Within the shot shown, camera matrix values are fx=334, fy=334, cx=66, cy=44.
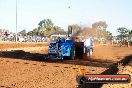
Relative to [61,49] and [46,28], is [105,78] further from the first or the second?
[46,28]

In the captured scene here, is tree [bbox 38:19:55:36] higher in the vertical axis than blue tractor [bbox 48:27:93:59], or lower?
higher

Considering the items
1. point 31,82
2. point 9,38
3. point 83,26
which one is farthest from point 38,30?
point 31,82

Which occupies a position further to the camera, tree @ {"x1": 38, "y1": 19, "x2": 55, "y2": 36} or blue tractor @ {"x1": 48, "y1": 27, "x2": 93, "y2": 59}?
tree @ {"x1": 38, "y1": 19, "x2": 55, "y2": 36}

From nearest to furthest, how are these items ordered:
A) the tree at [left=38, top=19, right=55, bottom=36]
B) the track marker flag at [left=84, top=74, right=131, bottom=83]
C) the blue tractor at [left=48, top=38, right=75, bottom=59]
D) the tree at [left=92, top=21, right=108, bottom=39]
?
the track marker flag at [left=84, top=74, right=131, bottom=83]
the blue tractor at [left=48, top=38, right=75, bottom=59]
the tree at [left=92, top=21, right=108, bottom=39]
the tree at [left=38, top=19, right=55, bottom=36]

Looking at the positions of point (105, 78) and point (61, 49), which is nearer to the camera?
point (105, 78)

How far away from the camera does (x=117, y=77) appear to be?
362 centimetres

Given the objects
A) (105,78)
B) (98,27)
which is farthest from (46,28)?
(105,78)

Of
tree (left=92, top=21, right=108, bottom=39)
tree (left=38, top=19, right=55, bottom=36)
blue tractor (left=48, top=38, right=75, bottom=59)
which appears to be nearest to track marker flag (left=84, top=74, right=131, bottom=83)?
blue tractor (left=48, top=38, right=75, bottom=59)

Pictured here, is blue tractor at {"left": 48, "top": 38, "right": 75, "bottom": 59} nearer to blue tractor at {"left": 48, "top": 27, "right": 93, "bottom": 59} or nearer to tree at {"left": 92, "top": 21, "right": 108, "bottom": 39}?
blue tractor at {"left": 48, "top": 27, "right": 93, "bottom": 59}

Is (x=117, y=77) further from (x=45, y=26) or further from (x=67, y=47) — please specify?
(x=45, y=26)

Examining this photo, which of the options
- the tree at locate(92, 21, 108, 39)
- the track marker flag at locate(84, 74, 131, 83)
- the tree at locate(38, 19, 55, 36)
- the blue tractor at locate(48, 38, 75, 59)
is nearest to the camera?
the track marker flag at locate(84, 74, 131, 83)

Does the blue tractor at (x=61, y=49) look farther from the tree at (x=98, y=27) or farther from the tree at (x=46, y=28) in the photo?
the tree at (x=46, y=28)

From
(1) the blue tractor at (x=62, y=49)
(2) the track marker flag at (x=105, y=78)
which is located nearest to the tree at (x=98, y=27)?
(1) the blue tractor at (x=62, y=49)

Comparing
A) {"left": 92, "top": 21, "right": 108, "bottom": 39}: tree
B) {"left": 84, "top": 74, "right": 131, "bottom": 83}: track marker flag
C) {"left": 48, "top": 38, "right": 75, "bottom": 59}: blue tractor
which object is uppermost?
{"left": 92, "top": 21, "right": 108, "bottom": 39}: tree
